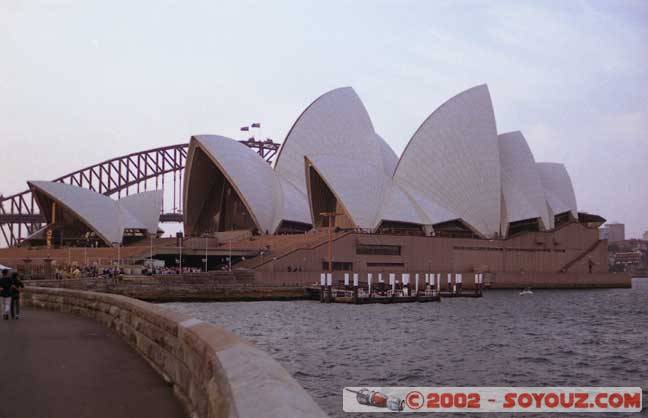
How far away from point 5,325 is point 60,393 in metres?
8.98

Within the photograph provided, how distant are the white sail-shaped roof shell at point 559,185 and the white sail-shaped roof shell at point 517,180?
32.2 feet

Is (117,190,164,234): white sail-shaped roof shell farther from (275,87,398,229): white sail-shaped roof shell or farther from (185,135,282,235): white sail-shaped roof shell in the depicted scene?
(275,87,398,229): white sail-shaped roof shell

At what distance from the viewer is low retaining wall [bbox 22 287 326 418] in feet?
13.0

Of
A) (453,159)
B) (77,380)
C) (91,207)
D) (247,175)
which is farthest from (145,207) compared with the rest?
(77,380)

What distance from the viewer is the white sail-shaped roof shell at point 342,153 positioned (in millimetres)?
73750

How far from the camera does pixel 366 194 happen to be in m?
75.1

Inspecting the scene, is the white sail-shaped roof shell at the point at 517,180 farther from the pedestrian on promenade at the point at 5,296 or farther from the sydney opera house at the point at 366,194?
the pedestrian on promenade at the point at 5,296

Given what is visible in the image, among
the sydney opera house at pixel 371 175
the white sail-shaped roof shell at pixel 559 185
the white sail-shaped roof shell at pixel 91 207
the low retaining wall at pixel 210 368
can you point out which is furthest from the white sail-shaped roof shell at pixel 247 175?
the low retaining wall at pixel 210 368

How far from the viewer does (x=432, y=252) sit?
76500mm

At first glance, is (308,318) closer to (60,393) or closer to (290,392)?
(60,393)

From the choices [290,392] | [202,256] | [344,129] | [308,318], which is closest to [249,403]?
[290,392]

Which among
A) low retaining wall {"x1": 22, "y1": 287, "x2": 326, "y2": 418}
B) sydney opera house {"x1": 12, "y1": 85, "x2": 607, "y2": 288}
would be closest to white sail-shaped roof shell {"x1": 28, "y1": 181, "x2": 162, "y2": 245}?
sydney opera house {"x1": 12, "y1": 85, "x2": 607, "y2": 288}

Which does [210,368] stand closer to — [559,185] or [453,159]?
[453,159]

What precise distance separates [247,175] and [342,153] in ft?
33.0
